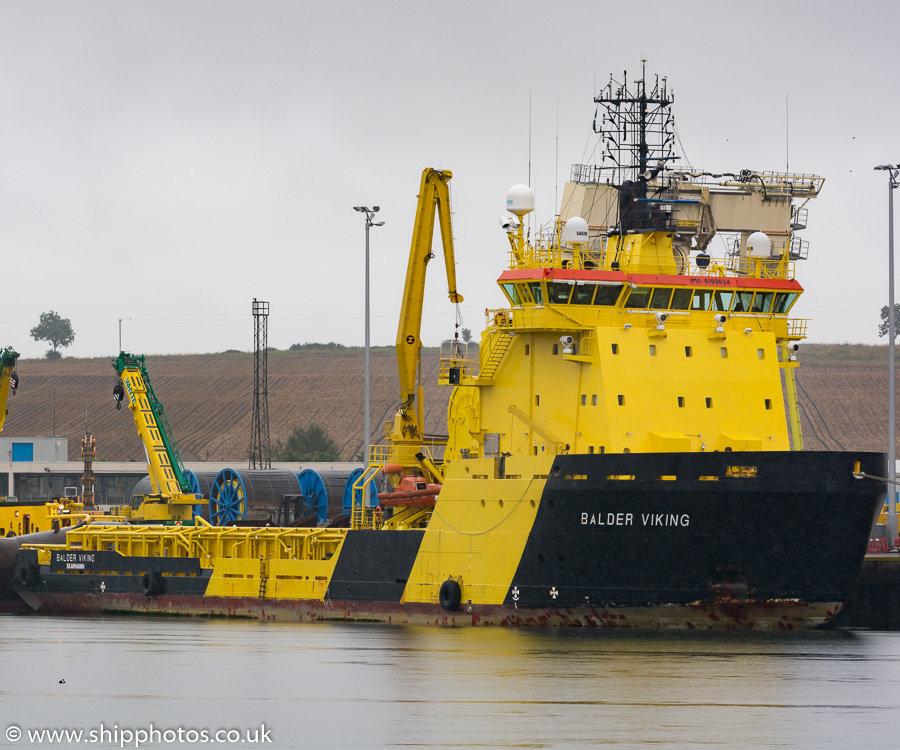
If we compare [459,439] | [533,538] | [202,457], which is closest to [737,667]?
[533,538]

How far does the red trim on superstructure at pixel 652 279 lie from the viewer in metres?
34.1

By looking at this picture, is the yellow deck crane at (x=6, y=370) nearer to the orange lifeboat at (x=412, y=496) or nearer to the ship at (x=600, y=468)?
the ship at (x=600, y=468)

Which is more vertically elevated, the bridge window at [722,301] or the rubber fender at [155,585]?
the bridge window at [722,301]

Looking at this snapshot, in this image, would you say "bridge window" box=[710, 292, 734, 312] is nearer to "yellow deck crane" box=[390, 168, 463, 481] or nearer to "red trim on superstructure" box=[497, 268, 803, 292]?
"red trim on superstructure" box=[497, 268, 803, 292]

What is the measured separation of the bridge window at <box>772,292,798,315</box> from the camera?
35594 mm

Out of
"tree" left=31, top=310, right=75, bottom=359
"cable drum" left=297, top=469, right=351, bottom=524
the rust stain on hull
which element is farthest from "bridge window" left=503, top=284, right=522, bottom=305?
"tree" left=31, top=310, right=75, bottom=359

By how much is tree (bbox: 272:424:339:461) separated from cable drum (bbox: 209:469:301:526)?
45304 millimetres

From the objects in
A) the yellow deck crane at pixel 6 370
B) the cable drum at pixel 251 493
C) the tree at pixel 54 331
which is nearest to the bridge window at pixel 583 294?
the cable drum at pixel 251 493

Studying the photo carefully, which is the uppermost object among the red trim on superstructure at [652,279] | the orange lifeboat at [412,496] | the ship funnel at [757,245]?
the ship funnel at [757,245]

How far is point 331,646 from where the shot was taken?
102ft

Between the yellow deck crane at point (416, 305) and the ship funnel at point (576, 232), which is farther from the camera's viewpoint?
the yellow deck crane at point (416, 305)

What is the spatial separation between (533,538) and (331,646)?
4.82 meters

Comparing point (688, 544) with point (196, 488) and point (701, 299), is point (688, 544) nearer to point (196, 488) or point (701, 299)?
point (701, 299)

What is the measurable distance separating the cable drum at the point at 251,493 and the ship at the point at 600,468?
870 centimetres
